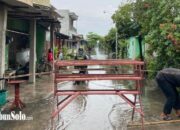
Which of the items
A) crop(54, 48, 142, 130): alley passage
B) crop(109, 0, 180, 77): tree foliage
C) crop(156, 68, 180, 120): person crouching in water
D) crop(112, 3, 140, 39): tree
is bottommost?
crop(54, 48, 142, 130): alley passage

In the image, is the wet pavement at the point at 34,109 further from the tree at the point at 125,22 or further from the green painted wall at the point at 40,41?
the tree at the point at 125,22

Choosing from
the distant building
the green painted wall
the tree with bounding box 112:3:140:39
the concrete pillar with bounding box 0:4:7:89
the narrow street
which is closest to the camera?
the narrow street

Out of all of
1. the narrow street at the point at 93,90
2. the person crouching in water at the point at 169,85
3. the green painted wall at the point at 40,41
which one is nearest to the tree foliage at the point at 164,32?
the narrow street at the point at 93,90

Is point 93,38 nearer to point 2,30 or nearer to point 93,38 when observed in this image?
point 93,38

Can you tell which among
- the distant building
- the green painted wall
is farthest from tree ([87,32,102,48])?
the green painted wall

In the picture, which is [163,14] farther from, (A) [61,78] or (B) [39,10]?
(A) [61,78]

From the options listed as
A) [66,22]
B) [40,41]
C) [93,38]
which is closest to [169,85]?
[40,41]

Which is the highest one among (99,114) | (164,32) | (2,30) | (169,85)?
(2,30)

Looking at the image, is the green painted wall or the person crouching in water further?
the green painted wall

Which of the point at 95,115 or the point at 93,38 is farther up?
the point at 93,38

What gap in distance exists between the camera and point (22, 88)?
16875 millimetres

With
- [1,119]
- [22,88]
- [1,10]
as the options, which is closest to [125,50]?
[22,88]

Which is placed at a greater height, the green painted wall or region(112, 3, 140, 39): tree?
region(112, 3, 140, 39): tree

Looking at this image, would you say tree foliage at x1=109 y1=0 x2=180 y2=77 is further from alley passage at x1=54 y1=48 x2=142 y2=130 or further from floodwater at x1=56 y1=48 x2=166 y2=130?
alley passage at x1=54 y1=48 x2=142 y2=130
